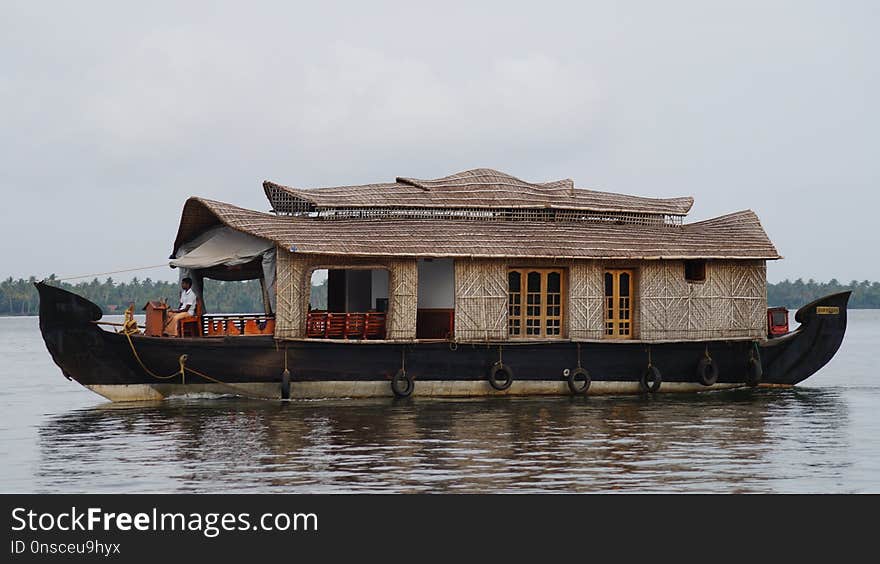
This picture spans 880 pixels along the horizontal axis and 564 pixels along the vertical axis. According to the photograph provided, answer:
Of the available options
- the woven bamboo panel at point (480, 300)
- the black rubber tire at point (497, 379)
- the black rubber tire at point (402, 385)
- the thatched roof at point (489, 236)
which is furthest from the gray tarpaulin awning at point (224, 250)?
the black rubber tire at point (497, 379)

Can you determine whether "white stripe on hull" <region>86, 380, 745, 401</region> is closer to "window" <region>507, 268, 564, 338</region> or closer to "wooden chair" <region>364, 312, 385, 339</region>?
"wooden chair" <region>364, 312, 385, 339</region>

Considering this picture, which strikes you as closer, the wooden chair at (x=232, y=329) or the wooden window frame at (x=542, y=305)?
the wooden chair at (x=232, y=329)

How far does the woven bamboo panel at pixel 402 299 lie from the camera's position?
17969mm

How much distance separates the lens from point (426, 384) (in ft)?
59.3

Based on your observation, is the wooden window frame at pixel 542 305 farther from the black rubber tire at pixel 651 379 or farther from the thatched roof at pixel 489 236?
the black rubber tire at pixel 651 379

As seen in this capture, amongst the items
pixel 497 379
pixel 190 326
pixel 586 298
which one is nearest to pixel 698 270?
pixel 586 298

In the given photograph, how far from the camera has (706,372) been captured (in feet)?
63.4

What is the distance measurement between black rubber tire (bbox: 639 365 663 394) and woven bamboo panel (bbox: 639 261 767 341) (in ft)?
1.71

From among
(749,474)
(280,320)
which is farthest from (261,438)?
(749,474)

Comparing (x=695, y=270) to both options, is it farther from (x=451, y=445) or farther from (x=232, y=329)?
(x=232, y=329)

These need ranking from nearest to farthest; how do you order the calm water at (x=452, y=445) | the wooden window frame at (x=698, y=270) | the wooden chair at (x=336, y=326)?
the calm water at (x=452, y=445) < the wooden chair at (x=336, y=326) < the wooden window frame at (x=698, y=270)

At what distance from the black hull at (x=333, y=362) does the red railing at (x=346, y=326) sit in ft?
1.06

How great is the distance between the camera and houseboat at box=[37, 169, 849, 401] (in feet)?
57.3
